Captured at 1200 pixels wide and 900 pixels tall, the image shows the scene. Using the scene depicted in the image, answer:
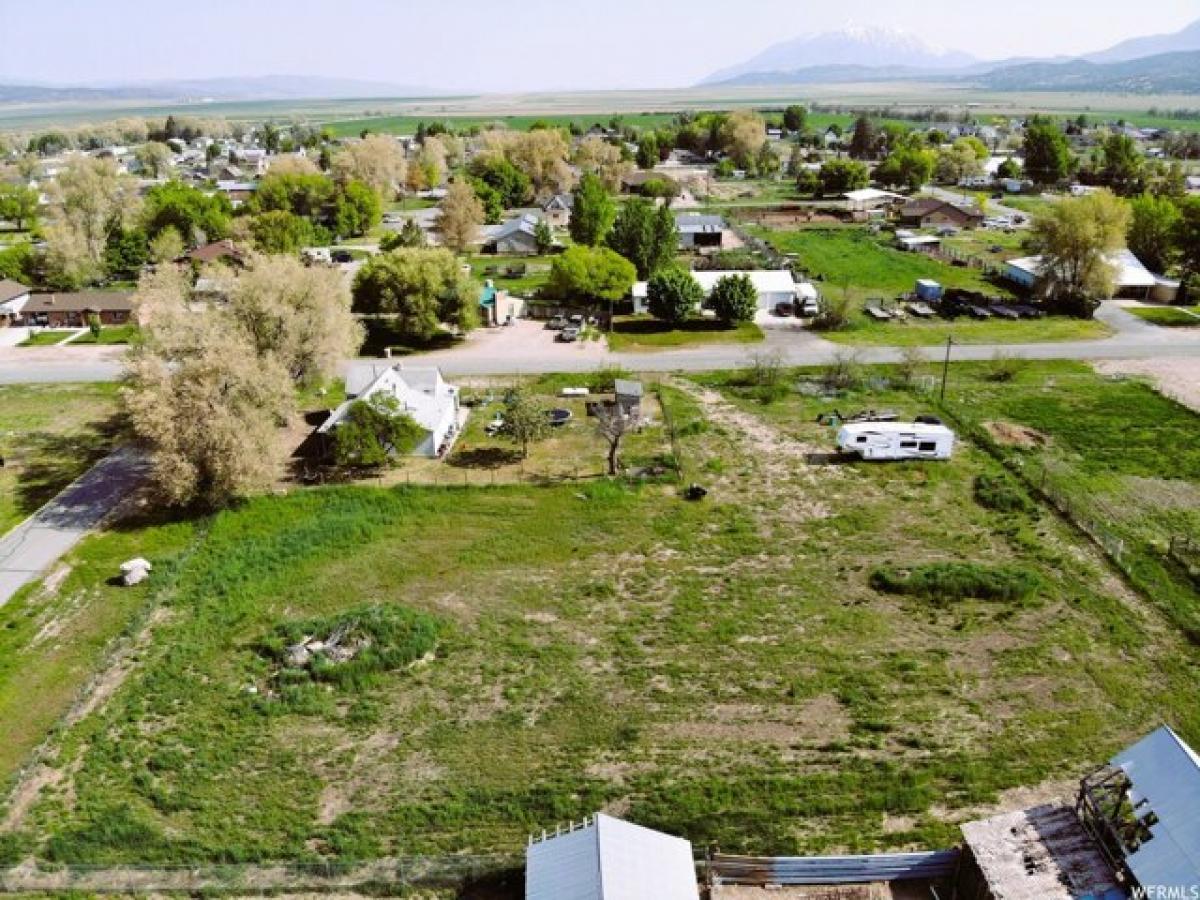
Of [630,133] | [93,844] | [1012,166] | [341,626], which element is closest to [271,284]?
[341,626]

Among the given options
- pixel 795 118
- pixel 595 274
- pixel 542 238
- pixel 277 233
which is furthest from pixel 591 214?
pixel 795 118

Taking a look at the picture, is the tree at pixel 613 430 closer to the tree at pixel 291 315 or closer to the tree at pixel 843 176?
the tree at pixel 291 315

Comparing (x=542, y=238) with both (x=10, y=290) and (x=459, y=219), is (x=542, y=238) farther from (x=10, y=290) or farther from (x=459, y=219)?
(x=10, y=290)

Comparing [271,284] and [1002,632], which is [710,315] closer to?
[271,284]

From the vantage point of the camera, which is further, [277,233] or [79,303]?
[277,233]

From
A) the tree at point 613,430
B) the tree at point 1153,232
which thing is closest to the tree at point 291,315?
the tree at point 613,430

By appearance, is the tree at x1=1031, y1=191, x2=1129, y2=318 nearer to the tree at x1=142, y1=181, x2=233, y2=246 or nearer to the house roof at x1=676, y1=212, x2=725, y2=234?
the house roof at x1=676, y1=212, x2=725, y2=234
